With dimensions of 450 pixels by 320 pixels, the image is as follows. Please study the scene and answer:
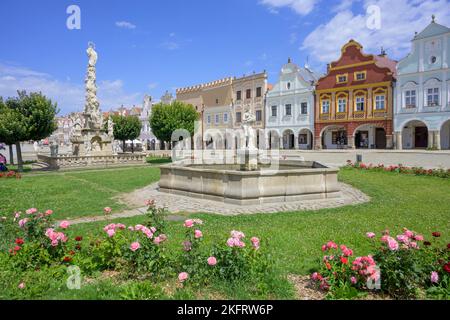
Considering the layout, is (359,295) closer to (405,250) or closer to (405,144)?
(405,250)

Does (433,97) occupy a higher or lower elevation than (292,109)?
lower

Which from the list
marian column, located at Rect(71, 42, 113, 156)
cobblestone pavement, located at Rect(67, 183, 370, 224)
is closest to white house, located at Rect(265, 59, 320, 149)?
marian column, located at Rect(71, 42, 113, 156)

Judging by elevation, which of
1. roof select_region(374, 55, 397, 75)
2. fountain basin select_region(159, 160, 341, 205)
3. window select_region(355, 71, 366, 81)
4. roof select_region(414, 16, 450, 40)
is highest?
roof select_region(414, 16, 450, 40)

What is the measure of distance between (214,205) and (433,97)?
110 feet

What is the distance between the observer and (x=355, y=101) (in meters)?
39.0

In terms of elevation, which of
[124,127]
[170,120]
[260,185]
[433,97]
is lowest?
[260,185]

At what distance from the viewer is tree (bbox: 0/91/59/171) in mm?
21625

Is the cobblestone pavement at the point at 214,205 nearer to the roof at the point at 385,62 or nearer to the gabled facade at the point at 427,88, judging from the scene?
the gabled facade at the point at 427,88

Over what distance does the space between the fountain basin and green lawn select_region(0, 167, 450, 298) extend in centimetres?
123

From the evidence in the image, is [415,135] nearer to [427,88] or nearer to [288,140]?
[427,88]

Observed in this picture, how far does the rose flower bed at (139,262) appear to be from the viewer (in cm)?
387

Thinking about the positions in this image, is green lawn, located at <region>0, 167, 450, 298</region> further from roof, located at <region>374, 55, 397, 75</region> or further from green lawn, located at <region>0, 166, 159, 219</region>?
roof, located at <region>374, 55, 397, 75</region>

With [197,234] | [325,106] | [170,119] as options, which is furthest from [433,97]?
[197,234]
